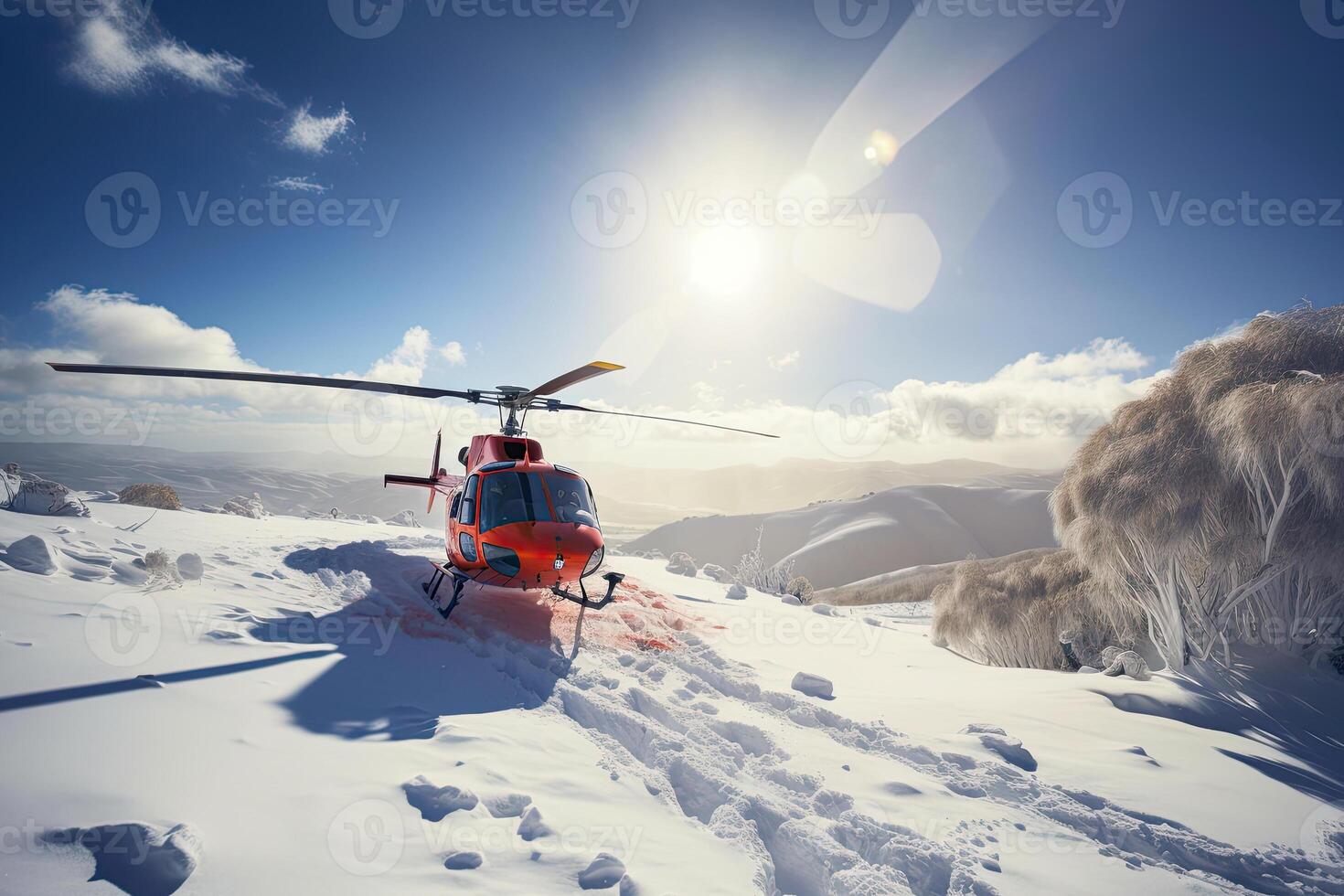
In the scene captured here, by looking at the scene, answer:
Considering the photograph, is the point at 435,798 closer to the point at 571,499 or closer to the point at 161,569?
the point at 571,499

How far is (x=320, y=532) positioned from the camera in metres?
11.8

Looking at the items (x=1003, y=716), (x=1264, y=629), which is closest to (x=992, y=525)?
(x=1264, y=629)

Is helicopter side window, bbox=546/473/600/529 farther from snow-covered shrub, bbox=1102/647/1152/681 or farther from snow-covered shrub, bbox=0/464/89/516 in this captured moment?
snow-covered shrub, bbox=1102/647/1152/681

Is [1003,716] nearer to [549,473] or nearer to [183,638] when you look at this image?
[549,473]

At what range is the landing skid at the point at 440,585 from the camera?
7018 mm

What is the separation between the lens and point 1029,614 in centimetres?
1012

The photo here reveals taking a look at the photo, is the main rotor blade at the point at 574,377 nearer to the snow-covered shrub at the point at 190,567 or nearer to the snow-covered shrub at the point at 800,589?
the snow-covered shrub at the point at 190,567

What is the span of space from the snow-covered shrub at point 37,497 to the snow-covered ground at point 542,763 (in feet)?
2.97

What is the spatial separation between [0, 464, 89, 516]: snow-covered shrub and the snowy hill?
45.6 metres

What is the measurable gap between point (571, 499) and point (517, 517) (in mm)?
874

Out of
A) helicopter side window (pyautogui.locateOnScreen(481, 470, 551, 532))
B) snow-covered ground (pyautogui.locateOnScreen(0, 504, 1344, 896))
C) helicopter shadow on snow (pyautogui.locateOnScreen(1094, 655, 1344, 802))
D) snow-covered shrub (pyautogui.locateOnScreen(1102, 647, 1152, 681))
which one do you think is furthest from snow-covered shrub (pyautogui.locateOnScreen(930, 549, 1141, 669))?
helicopter side window (pyautogui.locateOnScreen(481, 470, 551, 532))

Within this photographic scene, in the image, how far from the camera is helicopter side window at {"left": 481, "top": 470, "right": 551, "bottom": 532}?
7172mm

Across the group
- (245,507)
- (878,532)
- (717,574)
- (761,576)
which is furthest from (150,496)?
(878,532)

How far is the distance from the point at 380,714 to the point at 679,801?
2.51m
